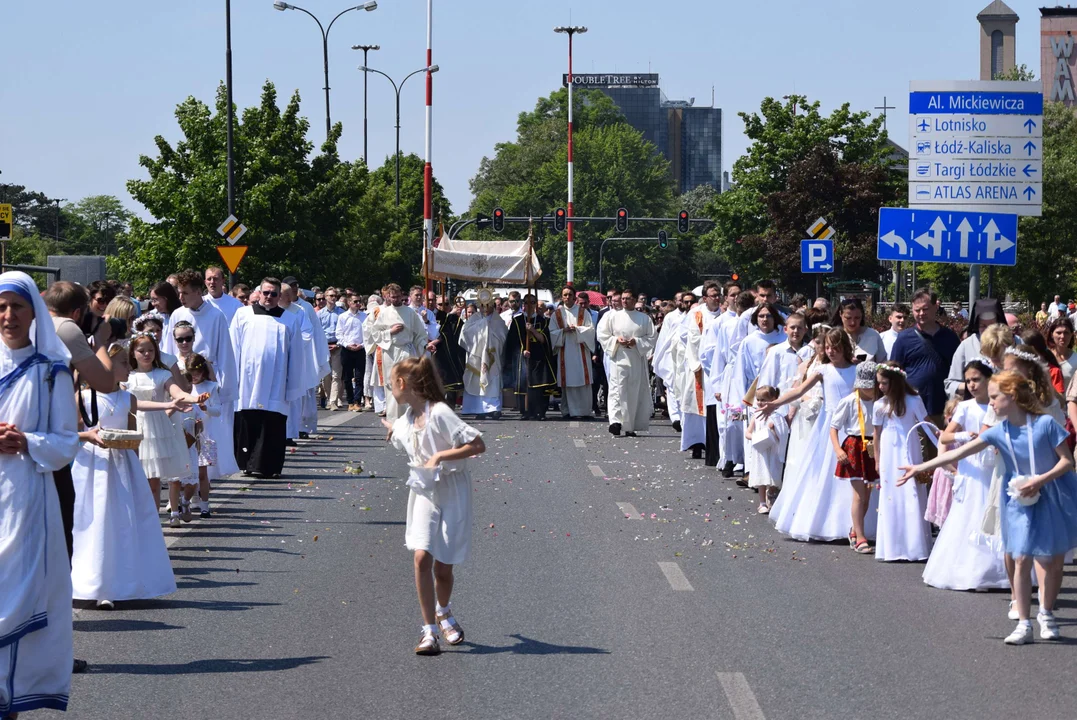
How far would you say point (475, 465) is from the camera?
18.4 metres

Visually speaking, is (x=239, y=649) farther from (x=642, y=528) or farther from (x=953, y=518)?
(x=642, y=528)

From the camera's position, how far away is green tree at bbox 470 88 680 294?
11794 centimetres

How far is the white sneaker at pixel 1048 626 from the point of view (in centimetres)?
823

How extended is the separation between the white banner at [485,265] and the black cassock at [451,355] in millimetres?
2300

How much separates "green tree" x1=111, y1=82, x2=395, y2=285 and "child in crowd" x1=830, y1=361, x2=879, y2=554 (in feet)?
112

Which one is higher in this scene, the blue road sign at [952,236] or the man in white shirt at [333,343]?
the blue road sign at [952,236]

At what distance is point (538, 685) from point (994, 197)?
1525 cm

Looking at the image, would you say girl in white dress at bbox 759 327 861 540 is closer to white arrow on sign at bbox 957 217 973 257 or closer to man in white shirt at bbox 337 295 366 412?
white arrow on sign at bbox 957 217 973 257

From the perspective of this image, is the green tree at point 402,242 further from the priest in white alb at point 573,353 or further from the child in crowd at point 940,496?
the child in crowd at point 940,496

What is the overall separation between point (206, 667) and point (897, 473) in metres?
5.56

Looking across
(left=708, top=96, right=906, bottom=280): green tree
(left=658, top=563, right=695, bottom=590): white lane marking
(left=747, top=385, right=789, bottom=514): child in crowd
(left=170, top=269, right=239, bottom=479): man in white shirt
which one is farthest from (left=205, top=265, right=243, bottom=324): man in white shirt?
(left=708, top=96, right=906, bottom=280): green tree

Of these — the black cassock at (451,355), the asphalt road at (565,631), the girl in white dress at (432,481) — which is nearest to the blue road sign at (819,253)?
the black cassock at (451,355)

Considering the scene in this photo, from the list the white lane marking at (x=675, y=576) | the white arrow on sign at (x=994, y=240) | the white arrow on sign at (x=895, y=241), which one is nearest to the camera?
the white lane marking at (x=675, y=576)

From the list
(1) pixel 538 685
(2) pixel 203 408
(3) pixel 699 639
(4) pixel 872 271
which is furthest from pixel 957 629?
(4) pixel 872 271
